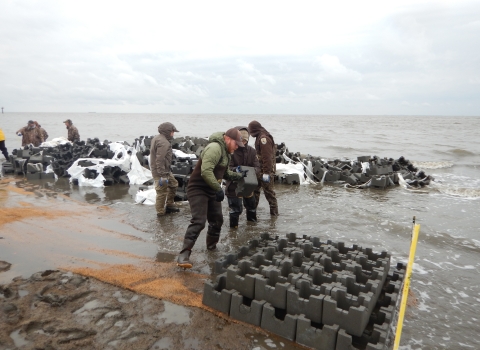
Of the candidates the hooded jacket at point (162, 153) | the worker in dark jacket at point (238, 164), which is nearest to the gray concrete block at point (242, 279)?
the worker in dark jacket at point (238, 164)

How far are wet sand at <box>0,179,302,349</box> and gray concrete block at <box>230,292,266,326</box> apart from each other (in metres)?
0.08

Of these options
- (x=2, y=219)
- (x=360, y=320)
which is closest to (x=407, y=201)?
(x=360, y=320)

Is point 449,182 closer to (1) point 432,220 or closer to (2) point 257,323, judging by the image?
(1) point 432,220

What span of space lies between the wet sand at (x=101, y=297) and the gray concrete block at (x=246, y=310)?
0.08m

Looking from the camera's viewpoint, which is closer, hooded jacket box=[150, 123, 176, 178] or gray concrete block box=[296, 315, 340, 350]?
gray concrete block box=[296, 315, 340, 350]

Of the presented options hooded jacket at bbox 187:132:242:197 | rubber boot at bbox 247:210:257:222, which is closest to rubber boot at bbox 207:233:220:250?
hooded jacket at bbox 187:132:242:197

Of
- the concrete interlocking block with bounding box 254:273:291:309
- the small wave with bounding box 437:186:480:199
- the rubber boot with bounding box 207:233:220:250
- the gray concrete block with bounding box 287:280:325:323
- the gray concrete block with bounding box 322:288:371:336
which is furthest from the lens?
the small wave with bounding box 437:186:480:199

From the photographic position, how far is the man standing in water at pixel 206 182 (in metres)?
4.75

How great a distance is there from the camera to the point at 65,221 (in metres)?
6.90

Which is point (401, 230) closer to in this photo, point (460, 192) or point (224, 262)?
point (224, 262)

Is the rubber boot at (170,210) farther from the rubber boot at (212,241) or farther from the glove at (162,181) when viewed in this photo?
the rubber boot at (212,241)

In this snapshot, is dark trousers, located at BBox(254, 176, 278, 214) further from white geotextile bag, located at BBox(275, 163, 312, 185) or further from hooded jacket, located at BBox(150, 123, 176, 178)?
white geotextile bag, located at BBox(275, 163, 312, 185)

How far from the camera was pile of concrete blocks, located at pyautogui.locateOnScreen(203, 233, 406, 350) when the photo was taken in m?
3.17

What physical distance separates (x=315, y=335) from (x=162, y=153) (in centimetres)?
500
